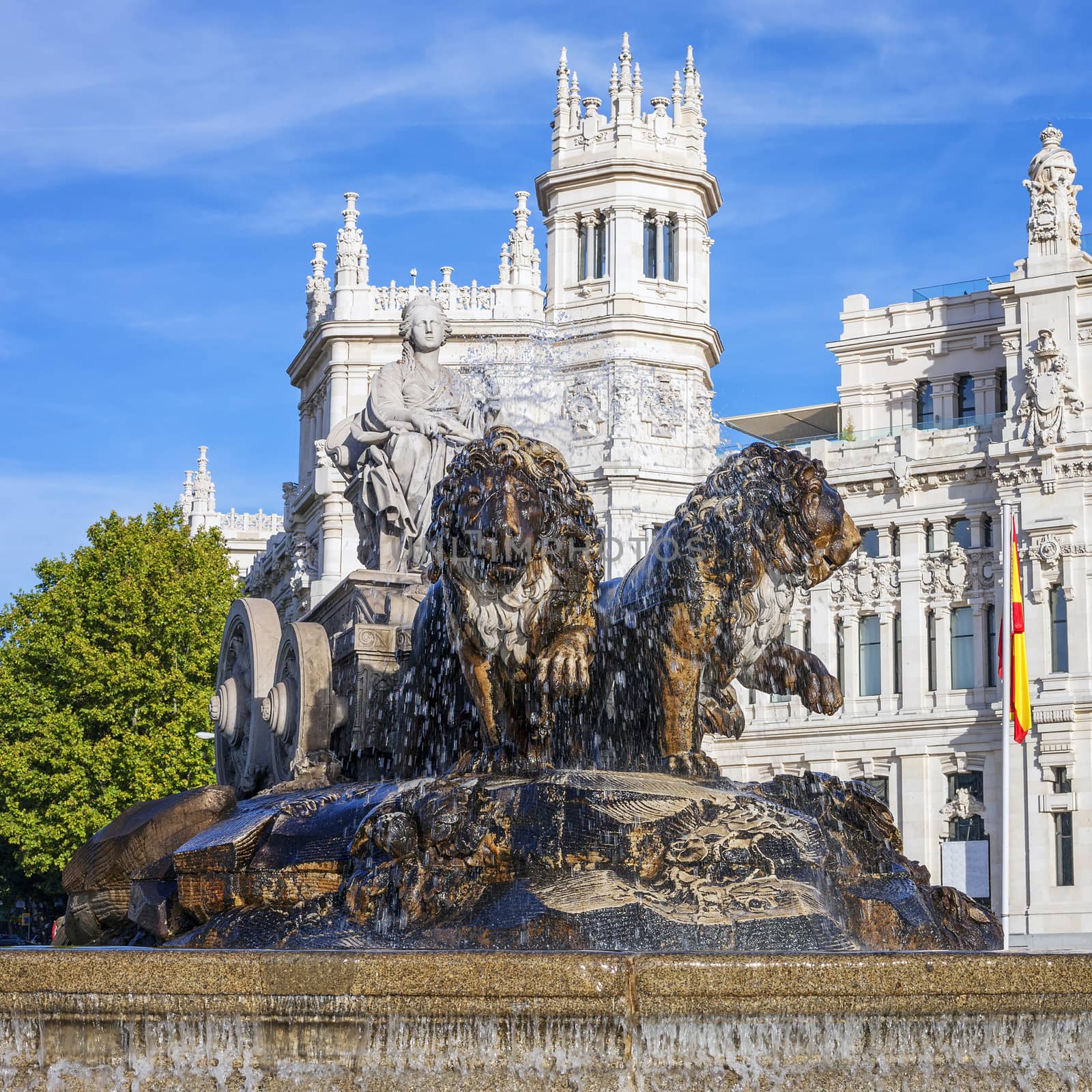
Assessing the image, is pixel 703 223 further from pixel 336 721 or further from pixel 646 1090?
pixel 646 1090

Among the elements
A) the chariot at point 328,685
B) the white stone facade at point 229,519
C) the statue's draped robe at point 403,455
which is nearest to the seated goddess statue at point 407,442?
the statue's draped robe at point 403,455

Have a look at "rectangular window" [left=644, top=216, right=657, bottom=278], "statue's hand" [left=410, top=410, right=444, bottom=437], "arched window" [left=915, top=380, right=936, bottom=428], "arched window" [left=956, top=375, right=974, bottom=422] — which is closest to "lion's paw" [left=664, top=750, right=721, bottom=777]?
"statue's hand" [left=410, top=410, right=444, bottom=437]

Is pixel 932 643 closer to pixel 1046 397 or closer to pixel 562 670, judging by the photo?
pixel 1046 397

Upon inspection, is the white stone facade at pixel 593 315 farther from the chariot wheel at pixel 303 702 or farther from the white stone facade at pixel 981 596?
the chariot wheel at pixel 303 702

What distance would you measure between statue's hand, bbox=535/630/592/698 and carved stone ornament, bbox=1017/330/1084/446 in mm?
50751

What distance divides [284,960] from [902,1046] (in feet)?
6.98

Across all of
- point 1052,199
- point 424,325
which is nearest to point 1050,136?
point 1052,199

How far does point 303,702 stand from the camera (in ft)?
40.7

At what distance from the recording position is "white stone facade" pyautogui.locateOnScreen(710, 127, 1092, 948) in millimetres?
56344

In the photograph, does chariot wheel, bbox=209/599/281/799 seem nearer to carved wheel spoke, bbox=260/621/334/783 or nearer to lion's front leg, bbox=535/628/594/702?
carved wheel spoke, bbox=260/621/334/783

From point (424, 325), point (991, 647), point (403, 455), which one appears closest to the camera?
point (403, 455)

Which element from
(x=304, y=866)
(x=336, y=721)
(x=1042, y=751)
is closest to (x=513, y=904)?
(x=304, y=866)

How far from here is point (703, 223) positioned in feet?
246

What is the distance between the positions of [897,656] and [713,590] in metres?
53.2
